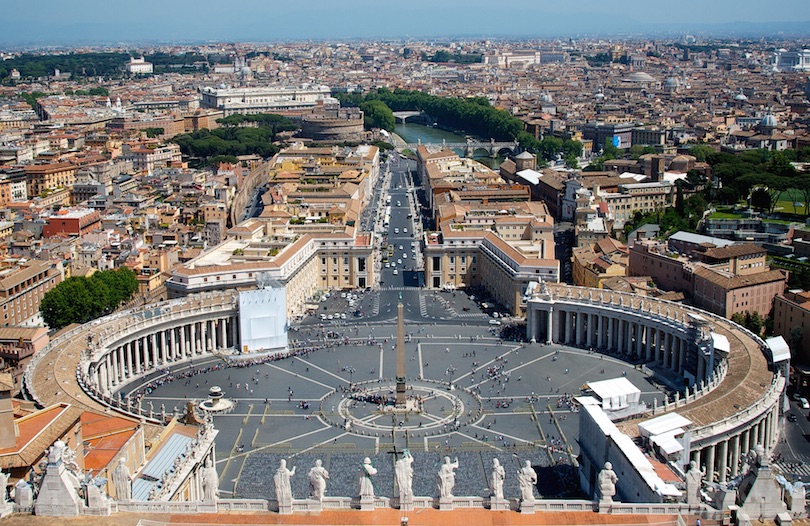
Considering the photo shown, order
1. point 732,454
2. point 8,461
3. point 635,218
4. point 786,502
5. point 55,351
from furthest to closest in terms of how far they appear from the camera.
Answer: point 635,218
point 55,351
point 732,454
point 8,461
point 786,502

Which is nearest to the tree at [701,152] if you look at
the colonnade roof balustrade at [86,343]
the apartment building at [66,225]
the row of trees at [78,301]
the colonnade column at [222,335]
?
the apartment building at [66,225]

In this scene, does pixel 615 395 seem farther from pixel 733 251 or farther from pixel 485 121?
pixel 485 121

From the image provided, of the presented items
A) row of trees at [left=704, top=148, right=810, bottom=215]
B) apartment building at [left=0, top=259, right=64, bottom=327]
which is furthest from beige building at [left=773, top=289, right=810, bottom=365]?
apartment building at [left=0, top=259, right=64, bottom=327]

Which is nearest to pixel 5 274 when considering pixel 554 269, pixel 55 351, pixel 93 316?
pixel 93 316

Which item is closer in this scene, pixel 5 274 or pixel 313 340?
pixel 313 340

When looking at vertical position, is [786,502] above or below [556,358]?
above

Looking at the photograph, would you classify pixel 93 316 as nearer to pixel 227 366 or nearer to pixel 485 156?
pixel 227 366

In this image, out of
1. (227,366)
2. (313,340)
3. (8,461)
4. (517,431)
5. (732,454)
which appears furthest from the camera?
(313,340)

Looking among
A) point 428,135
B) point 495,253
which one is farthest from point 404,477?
point 428,135
